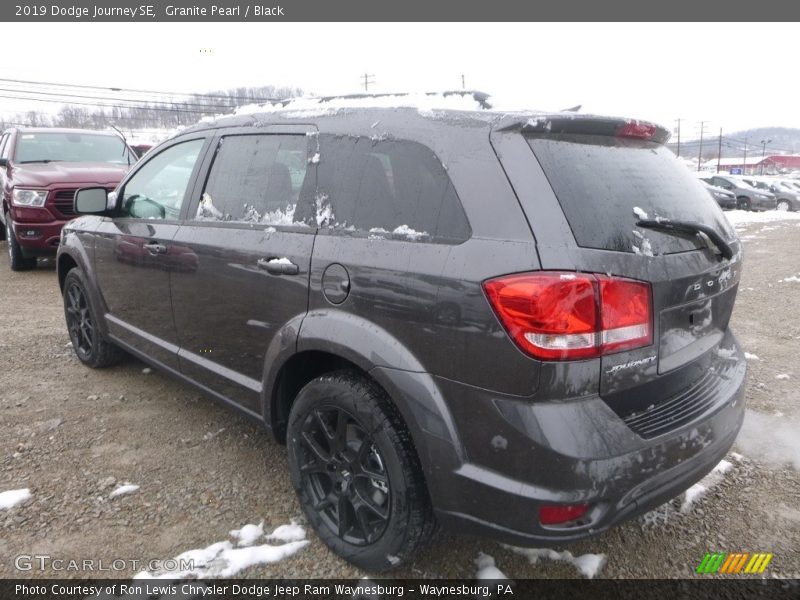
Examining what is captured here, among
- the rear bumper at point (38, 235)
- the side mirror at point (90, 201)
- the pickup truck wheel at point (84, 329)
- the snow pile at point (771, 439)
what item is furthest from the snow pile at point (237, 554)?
the rear bumper at point (38, 235)

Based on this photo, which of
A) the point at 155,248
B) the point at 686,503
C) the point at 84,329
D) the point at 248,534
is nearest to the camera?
the point at 248,534

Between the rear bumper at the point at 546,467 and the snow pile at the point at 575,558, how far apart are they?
563 millimetres

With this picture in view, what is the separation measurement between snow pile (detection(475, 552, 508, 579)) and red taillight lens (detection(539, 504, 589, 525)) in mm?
629

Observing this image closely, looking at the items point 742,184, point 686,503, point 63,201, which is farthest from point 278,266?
point 742,184

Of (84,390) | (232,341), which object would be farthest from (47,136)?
(232,341)

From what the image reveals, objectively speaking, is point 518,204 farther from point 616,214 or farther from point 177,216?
point 177,216

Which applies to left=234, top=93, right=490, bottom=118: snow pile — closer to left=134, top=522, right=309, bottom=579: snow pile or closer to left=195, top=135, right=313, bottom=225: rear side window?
left=195, top=135, right=313, bottom=225: rear side window

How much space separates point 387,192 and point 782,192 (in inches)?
1240

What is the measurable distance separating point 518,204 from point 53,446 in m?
2.97

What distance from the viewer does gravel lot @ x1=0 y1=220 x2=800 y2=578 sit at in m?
2.32

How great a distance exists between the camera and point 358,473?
217 centimetres

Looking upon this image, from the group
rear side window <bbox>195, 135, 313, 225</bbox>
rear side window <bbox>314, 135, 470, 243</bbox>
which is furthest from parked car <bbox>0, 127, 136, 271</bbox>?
rear side window <bbox>314, 135, 470, 243</bbox>

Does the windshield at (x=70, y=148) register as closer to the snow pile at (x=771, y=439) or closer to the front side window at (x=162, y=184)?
the front side window at (x=162, y=184)
